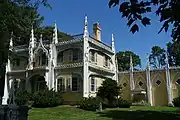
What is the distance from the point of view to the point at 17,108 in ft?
29.5

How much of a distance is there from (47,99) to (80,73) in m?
5.20

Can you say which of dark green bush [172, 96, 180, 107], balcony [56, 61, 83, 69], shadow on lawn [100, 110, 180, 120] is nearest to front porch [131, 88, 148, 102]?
dark green bush [172, 96, 180, 107]

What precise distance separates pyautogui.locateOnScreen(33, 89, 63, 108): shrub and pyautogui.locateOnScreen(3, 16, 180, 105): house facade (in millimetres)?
2250

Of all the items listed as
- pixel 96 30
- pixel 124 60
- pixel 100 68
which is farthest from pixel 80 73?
pixel 124 60

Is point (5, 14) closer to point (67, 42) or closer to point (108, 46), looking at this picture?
point (67, 42)

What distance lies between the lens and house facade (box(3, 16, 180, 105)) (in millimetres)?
30094

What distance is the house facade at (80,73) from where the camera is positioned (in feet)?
98.7

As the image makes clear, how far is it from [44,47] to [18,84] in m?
7.57

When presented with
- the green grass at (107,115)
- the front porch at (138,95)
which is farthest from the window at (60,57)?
the green grass at (107,115)

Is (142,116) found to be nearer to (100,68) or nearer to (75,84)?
(75,84)

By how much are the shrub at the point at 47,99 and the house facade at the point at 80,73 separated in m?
2.25

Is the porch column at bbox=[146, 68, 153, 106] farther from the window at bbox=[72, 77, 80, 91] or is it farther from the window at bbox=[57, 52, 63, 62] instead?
the window at bbox=[57, 52, 63, 62]

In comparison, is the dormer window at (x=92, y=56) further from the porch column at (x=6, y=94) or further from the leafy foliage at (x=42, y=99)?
the porch column at (x=6, y=94)

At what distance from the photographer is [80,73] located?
29.4 metres
